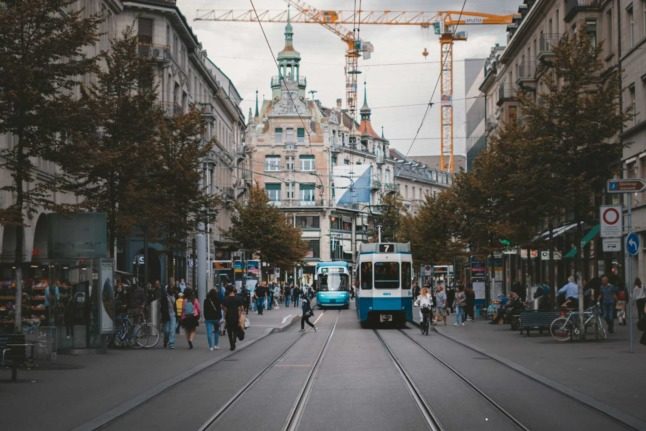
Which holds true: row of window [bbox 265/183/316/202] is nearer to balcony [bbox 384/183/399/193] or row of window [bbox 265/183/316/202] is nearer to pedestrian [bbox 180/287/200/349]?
balcony [bbox 384/183/399/193]

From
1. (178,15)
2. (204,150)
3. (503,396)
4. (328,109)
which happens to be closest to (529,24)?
(178,15)

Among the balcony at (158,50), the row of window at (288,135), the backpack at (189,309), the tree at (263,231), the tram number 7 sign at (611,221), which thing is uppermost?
the row of window at (288,135)

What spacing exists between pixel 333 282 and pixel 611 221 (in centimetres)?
5417

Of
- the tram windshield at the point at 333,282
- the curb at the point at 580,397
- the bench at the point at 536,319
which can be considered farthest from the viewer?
the tram windshield at the point at 333,282

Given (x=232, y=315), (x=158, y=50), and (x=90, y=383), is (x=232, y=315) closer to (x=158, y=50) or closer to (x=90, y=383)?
(x=90, y=383)

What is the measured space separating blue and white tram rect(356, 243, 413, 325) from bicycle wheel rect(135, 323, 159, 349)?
1572 centimetres

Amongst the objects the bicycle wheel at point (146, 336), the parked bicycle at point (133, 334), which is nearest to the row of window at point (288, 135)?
the parked bicycle at point (133, 334)

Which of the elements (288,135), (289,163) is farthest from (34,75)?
(288,135)

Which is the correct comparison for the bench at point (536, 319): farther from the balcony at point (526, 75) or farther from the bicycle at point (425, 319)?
the balcony at point (526, 75)

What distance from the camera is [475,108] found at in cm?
9700

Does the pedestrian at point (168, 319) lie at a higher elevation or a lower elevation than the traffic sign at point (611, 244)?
lower

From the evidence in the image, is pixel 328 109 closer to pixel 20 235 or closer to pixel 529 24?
pixel 529 24

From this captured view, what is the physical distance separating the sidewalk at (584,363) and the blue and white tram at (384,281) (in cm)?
760

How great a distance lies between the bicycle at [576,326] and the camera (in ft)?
99.0
